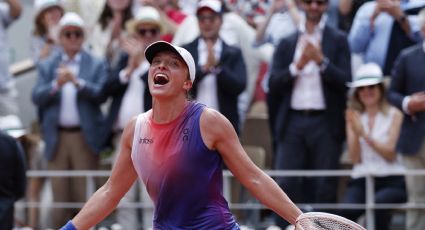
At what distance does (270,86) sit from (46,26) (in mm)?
3363

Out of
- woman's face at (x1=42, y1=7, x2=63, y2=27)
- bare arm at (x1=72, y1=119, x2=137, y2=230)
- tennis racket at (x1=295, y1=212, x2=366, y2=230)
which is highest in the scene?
woman's face at (x1=42, y1=7, x2=63, y2=27)

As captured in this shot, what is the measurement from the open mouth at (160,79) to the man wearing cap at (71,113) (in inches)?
206

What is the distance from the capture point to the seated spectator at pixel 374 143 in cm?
1062

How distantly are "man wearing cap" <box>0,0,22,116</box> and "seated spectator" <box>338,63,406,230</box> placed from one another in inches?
150

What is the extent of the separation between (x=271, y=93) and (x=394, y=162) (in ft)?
4.34

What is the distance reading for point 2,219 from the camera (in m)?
10.1

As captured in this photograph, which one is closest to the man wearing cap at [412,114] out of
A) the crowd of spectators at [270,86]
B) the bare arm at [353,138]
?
the crowd of spectators at [270,86]

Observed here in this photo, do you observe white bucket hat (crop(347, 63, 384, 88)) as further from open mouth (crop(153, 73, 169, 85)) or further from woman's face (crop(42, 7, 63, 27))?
open mouth (crop(153, 73, 169, 85))

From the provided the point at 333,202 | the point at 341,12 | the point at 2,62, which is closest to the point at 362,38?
the point at 341,12

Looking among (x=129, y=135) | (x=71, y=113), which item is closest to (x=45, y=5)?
(x=71, y=113)

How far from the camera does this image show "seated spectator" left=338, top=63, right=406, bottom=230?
10617 millimetres

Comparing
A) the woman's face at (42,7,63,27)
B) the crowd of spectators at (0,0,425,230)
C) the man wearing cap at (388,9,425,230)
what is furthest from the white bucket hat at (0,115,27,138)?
the man wearing cap at (388,9,425,230)

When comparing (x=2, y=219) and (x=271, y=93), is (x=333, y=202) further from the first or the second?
(x=2, y=219)

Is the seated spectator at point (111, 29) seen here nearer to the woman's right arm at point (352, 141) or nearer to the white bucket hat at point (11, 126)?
the white bucket hat at point (11, 126)
